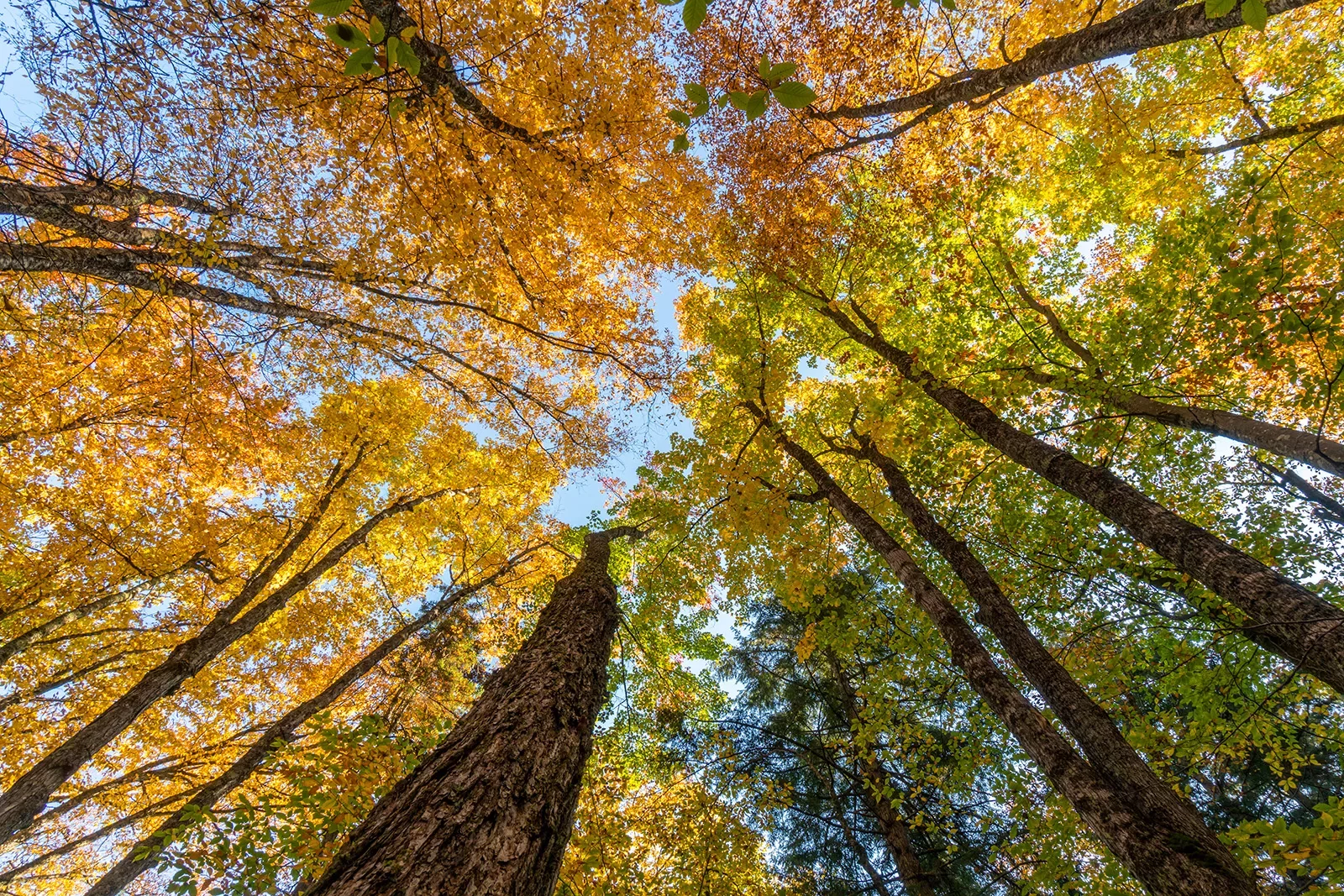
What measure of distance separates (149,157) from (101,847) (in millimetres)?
12724

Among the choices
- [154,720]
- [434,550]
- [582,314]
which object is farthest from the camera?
[434,550]

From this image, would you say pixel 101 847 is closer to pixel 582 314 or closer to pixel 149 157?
pixel 149 157

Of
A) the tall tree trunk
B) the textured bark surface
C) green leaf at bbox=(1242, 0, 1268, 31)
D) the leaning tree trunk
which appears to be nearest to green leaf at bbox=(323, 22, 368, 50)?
green leaf at bbox=(1242, 0, 1268, 31)

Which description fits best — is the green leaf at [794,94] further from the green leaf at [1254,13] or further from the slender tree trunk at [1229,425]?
the slender tree trunk at [1229,425]

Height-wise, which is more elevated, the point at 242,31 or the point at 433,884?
the point at 242,31

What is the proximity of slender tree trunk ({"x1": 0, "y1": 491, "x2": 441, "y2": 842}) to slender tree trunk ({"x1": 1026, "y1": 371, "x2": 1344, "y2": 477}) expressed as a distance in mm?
10617

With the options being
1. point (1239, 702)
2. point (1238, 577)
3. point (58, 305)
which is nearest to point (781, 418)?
point (1238, 577)

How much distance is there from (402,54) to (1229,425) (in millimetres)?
8406

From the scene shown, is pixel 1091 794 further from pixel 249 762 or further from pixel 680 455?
pixel 249 762

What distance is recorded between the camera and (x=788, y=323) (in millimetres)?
11656

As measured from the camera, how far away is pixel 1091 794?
3.92m

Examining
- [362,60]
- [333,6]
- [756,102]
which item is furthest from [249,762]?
[756,102]

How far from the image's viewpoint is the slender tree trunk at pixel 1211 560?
363 centimetres

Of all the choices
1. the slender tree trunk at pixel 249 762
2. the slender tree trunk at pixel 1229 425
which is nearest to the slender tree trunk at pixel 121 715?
the slender tree trunk at pixel 249 762
